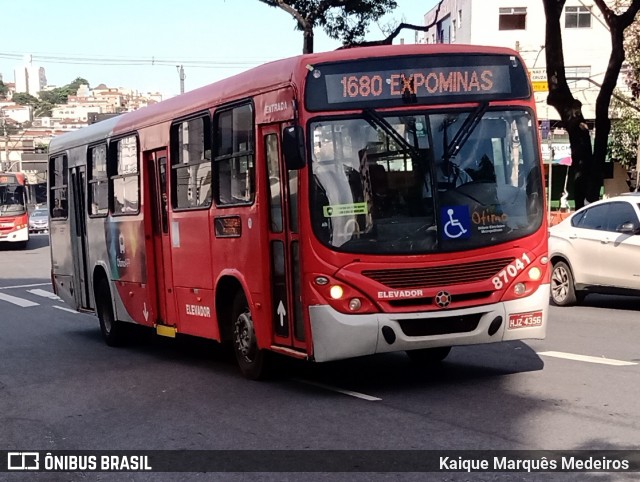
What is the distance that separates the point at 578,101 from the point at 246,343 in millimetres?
13415

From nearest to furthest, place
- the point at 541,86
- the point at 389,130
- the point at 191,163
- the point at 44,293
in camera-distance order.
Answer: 1. the point at 389,130
2. the point at 191,163
3. the point at 541,86
4. the point at 44,293

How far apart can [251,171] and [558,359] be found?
11.8 feet

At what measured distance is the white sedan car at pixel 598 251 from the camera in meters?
14.5

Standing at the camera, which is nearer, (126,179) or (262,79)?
(262,79)

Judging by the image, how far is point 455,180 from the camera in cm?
892

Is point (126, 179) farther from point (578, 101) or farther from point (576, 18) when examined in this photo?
point (576, 18)

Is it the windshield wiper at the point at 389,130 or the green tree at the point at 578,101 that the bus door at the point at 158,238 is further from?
the green tree at the point at 578,101

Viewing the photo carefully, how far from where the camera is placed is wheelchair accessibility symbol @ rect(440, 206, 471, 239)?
348 inches

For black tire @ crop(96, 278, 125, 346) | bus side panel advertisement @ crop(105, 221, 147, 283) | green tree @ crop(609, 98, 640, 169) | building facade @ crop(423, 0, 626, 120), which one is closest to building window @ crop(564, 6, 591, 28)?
building facade @ crop(423, 0, 626, 120)

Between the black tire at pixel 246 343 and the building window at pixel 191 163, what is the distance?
1.19m

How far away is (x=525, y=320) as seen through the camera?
9.19m

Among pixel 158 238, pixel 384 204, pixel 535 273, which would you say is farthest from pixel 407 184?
pixel 158 238

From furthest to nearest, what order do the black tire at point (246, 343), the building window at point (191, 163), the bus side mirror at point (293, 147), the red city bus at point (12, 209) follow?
the red city bus at point (12, 209), the building window at point (191, 163), the black tire at point (246, 343), the bus side mirror at point (293, 147)

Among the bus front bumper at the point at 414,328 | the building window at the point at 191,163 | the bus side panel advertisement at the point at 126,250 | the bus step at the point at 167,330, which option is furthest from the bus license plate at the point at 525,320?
the bus side panel advertisement at the point at 126,250
